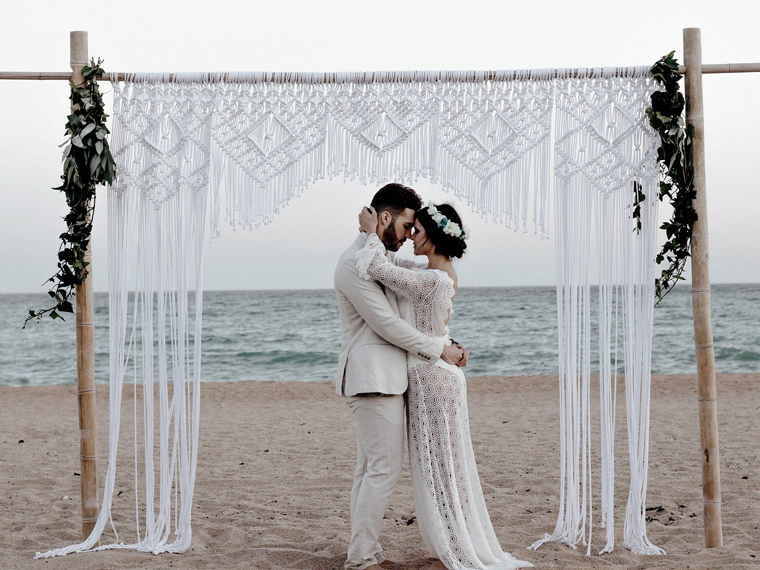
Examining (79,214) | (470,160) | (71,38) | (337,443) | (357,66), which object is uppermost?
(357,66)

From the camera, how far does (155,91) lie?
3.24 m

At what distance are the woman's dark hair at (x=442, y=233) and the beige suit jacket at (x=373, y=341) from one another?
0.80 ft

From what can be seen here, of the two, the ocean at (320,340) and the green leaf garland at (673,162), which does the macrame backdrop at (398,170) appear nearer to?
the green leaf garland at (673,162)

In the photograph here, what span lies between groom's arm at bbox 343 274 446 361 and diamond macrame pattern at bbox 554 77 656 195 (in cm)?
98

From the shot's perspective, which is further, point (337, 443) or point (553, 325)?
point (553, 325)

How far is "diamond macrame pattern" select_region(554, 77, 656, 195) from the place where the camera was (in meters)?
3.15

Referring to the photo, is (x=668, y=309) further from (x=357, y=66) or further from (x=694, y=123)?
(x=694, y=123)

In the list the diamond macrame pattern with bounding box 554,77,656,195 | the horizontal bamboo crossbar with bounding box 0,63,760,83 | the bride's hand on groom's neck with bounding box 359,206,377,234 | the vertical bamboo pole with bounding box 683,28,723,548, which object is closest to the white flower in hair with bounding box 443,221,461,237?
the bride's hand on groom's neck with bounding box 359,206,377,234

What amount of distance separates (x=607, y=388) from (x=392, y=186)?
1.28m

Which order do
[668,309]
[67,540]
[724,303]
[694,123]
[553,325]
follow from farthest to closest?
[724,303] → [668,309] → [553,325] → [67,540] → [694,123]

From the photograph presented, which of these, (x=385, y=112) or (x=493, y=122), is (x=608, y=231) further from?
(x=385, y=112)

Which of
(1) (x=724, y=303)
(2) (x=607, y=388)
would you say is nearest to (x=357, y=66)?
(2) (x=607, y=388)

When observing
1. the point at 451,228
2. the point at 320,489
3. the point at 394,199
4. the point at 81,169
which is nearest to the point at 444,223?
the point at 451,228

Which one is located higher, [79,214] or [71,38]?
[71,38]
